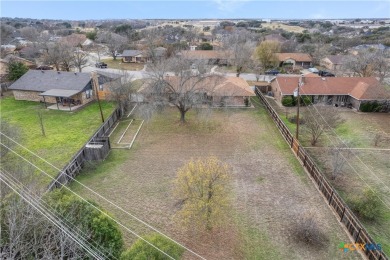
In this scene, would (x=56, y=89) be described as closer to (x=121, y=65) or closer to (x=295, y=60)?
(x=121, y=65)

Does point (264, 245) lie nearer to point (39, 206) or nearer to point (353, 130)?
point (39, 206)

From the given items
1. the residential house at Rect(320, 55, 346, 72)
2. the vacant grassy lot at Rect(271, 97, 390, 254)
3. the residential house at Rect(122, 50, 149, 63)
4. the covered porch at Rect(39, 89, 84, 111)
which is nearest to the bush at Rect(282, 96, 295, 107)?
the vacant grassy lot at Rect(271, 97, 390, 254)

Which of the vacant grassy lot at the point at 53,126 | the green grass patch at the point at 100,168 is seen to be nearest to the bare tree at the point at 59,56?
the vacant grassy lot at the point at 53,126

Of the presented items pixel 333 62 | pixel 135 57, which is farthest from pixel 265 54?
pixel 135 57

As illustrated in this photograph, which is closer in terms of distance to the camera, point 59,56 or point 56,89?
point 56,89

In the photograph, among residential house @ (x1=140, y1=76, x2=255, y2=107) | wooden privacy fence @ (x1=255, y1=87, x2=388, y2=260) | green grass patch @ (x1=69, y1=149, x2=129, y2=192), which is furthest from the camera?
residential house @ (x1=140, y1=76, x2=255, y2=107)

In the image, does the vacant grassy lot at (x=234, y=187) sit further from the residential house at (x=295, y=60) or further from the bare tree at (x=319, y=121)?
the residential house at (x=295, y=60)

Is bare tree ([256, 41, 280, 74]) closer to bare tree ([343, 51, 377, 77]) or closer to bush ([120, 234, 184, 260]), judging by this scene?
bare tree ([343, 51, 377, 77])
